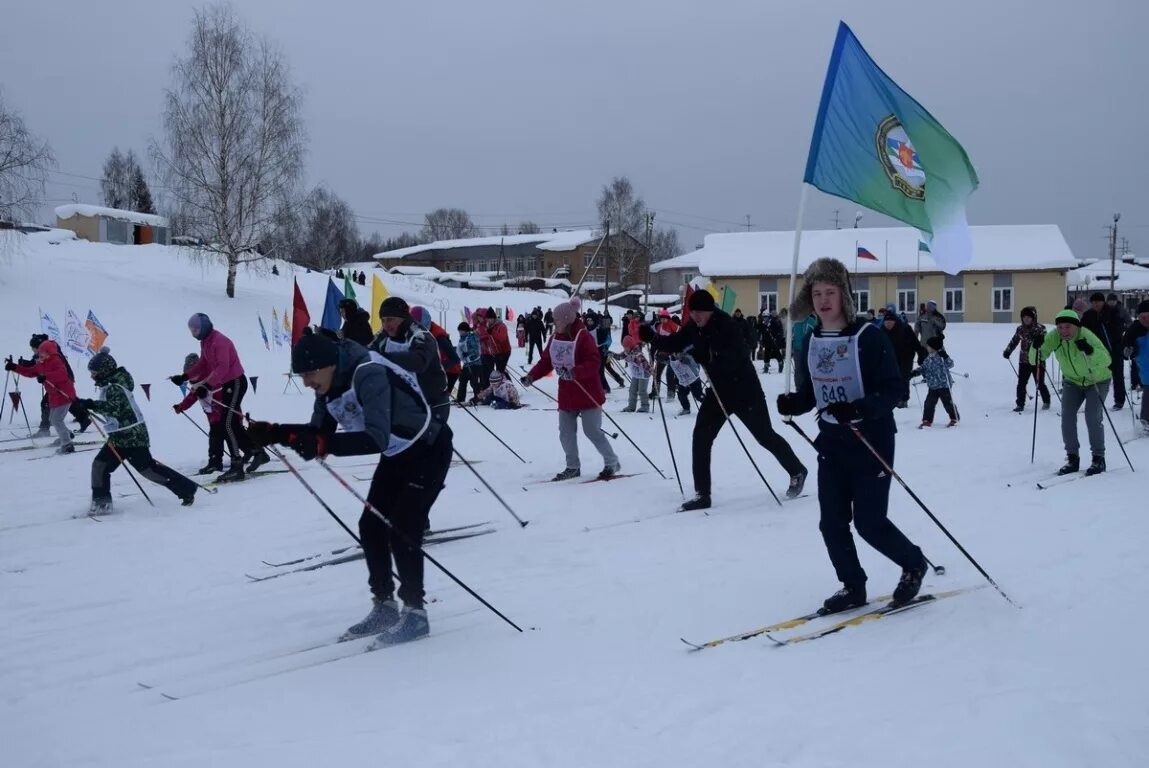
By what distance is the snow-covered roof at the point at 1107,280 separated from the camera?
6194cm

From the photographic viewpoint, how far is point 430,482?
4484mm

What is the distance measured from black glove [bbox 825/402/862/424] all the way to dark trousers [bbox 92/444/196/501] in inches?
247

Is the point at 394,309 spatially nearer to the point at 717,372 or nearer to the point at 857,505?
the point at 717,372

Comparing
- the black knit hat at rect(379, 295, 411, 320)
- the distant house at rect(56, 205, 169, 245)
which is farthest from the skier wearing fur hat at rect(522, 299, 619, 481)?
the distant house at rect(56, 205, 169, 245)

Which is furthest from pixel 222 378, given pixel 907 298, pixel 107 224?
pixel 107 224

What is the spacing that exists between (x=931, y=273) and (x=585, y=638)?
143 ft

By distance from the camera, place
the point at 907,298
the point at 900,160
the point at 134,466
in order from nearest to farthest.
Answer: the point at 134,466, the point at 900,160, the point at 907,298

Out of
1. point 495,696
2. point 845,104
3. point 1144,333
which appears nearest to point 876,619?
point 495,696

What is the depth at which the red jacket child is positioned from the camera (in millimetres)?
10625

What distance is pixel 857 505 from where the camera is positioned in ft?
14.3

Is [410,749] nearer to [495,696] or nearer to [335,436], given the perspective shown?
[495,696]

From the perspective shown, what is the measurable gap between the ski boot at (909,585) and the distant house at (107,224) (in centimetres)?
4997

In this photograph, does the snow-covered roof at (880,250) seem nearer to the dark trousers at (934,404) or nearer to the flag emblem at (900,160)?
the dark trousers at (934,404)

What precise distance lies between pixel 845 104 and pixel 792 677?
6.32 m
